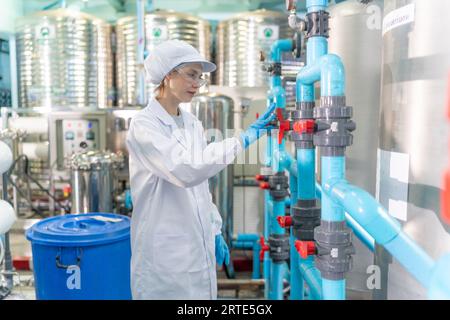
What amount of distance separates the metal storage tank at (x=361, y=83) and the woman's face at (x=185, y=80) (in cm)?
59

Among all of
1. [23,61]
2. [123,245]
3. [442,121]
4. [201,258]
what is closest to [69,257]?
[123,245]

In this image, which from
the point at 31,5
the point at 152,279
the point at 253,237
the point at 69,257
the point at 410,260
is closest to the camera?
the point at 410,260

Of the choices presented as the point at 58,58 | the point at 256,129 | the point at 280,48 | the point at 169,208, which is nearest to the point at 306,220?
the point at 256,129

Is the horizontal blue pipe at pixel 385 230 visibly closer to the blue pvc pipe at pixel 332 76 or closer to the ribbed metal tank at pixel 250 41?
the blue pvc pipe at pixel 332 76

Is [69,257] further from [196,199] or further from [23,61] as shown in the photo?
[23,61]

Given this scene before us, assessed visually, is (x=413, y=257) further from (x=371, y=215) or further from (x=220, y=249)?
(x=220, y=249)

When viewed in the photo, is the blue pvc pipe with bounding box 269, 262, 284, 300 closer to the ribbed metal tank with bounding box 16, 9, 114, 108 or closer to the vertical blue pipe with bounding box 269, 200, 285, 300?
the vertical blue pipe with bounding box 269, 200, 285, 300

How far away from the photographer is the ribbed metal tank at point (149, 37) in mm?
3510

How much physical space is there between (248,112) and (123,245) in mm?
1688

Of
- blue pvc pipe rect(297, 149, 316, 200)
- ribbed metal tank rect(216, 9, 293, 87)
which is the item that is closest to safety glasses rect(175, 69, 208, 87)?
blue pvc pipe rect(297, 149, 316, 200)

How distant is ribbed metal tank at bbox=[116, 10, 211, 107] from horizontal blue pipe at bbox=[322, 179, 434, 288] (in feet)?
9.79

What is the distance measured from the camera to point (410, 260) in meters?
0.72
